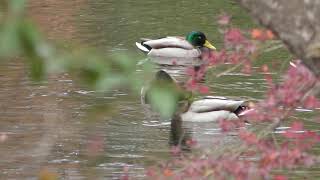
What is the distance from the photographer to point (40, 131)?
1045cm

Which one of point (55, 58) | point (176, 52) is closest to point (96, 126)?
point (55, 58)

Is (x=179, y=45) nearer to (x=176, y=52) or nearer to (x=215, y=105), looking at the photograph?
(x=176, y=52)

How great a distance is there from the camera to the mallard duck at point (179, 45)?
664 inches

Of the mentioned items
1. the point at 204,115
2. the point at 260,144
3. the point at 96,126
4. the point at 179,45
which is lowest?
the point at 179,45

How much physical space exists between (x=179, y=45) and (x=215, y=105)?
5582 millimetres

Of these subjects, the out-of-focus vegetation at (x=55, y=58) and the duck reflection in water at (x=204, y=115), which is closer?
the out-of-focus vegetation at (x=55, y=58)

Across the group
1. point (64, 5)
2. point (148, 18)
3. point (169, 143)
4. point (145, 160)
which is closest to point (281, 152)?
point (145, 160)

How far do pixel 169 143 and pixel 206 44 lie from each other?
6.73m

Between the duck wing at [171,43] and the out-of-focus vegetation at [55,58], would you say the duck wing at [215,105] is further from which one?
the out-of-focus vegetation at [55,58]

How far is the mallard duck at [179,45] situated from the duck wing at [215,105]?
467cm

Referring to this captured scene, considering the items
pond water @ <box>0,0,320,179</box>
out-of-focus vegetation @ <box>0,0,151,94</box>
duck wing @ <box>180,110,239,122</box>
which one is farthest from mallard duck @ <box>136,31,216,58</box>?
out-of-focus vegetation @ <box>0,0,151,94</box>

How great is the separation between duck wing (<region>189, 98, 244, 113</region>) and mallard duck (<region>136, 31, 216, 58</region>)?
467cm

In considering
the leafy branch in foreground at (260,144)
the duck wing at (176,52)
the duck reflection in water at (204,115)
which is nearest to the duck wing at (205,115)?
the duck reflection in water at (204,115)

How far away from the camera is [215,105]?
38.8ft
